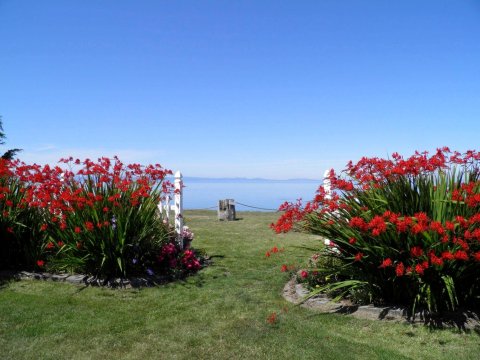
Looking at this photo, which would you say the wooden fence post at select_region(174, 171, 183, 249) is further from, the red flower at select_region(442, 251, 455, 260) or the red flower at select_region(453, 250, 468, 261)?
the red flower at select_region(453, 250, 468, 261)

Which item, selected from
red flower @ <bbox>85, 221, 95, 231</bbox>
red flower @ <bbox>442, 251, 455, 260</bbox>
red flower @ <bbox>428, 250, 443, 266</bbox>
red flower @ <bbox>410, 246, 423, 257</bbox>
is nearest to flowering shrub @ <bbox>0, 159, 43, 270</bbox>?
red flower @ <bbox>85, 221, 95, 231</bbox>

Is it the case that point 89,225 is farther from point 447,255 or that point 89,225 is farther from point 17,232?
point 447,255

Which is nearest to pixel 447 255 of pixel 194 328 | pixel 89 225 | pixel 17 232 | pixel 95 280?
pixel 194 328

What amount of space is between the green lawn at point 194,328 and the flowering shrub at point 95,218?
54 cm

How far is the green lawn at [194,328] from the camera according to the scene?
164 inches

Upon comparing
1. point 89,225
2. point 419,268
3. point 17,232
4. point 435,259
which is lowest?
point 419,268

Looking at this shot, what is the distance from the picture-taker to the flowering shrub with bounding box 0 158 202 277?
21.5 feet

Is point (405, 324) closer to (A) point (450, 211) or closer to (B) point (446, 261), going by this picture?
(B) point (446, 261)

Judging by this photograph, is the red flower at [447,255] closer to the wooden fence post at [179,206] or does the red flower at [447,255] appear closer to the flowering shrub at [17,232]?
the wooden fence post at [179,206]

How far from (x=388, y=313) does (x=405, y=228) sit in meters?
1.23

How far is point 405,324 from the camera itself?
4.79m

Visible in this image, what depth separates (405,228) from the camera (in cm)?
445

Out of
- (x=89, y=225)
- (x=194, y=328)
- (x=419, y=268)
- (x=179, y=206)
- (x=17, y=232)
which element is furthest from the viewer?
(x=179, y=206)

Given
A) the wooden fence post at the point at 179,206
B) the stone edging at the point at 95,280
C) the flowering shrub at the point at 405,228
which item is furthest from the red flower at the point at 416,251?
the wooden fence post at the point at 179,206
